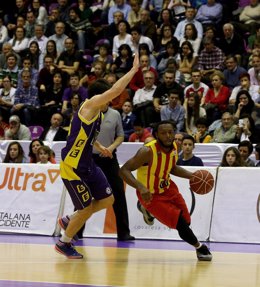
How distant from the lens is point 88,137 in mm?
10219

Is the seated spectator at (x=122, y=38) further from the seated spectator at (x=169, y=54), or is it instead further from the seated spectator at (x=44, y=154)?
the seated spectator at (x=44, y=154)

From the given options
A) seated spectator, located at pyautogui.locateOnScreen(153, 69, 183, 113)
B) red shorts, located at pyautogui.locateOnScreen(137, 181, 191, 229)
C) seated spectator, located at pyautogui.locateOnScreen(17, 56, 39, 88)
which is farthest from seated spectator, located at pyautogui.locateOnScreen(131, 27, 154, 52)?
red shorts, located at pyautogui.locateOnScreen(137, 181, 191, 229)

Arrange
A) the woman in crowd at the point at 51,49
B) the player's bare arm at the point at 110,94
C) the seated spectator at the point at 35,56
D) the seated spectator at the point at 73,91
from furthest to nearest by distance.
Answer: the seated spectator at the point at 35,56, the woman in crowd at the point at 51,49, the seated spectator at the point at 73,91, the player's bare arm at the point at 110,94

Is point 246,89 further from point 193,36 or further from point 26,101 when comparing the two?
point 26,101

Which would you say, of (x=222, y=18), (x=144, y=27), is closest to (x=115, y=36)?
(x=144, y=27)

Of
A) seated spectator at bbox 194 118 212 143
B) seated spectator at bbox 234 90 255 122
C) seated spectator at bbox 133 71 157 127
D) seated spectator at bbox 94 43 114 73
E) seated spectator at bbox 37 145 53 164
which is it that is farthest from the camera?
seated spectator at bbox 94 43 114 73

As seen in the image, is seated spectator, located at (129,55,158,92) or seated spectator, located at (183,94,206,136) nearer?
seated spectator, located at (183,94,206,136)

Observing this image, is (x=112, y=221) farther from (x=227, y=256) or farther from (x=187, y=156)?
(x=227, y=256)

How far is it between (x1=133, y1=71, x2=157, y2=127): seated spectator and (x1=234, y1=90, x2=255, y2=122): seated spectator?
1.94m

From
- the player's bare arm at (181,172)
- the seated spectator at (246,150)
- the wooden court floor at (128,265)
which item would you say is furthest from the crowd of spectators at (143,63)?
the player's bare arm at (181,172)

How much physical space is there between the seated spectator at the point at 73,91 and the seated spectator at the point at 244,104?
399cm

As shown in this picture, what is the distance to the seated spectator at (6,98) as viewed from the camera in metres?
20.3

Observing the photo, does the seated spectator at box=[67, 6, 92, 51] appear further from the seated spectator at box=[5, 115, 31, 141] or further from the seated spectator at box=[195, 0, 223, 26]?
the seated spectator at box=[5, 115, 31, 141]

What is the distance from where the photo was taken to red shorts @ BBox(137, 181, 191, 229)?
1055 centimetres
